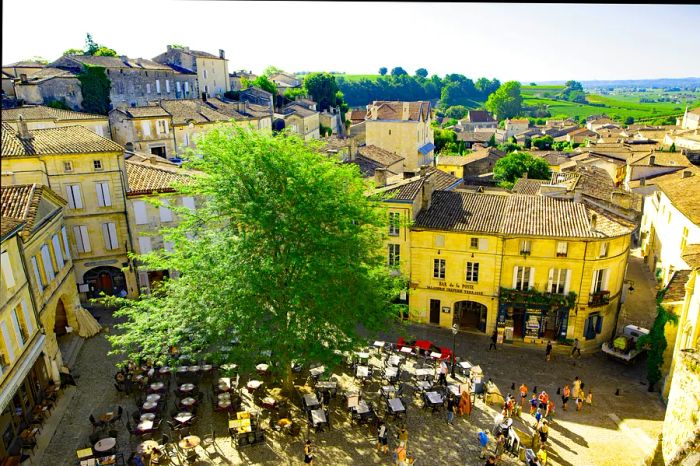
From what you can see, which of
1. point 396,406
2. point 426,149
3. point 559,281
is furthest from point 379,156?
point 396,406

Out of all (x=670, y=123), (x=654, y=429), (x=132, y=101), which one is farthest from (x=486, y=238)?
(x=670, y=123)

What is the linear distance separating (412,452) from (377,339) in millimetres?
10090

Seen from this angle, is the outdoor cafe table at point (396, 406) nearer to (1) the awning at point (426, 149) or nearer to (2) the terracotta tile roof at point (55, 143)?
(2) the terracotta tile roof at point (55, 143)

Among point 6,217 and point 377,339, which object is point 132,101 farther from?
point 377,339

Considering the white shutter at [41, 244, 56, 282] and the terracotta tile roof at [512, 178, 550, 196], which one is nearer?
the white shutter at [41, 244, 56, 282]

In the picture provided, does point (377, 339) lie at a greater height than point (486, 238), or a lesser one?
lesser

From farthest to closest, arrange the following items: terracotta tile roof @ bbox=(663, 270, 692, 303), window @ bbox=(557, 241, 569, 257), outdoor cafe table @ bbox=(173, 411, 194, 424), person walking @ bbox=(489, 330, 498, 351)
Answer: person walking @ bbox=(489, 330, 498, 351), window @ bbox=(557, 241, 569, 257), terracotta tile roof @ bbox=(663, 270, 692, 303), outdoor cafe table @ bbox=(173, 411, 194, 424)

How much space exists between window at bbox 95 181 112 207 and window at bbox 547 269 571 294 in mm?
27246

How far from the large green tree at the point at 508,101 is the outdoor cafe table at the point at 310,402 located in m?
173

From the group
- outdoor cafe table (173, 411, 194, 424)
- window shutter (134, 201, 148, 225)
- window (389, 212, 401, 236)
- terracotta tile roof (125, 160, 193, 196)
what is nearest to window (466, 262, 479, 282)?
window (389, 212, 401, 236)

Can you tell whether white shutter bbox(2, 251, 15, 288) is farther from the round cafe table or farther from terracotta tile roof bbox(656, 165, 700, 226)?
terracotta tile roof bbox(656, 165, 700, 226)

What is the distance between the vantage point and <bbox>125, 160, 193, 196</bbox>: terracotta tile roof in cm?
3181

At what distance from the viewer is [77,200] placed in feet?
101

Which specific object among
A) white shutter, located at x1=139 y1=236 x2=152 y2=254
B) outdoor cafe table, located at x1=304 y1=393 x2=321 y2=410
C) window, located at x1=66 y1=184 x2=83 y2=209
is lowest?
outdoor cafe table, located at x1=304 y1=393 x2=321 y2=410
